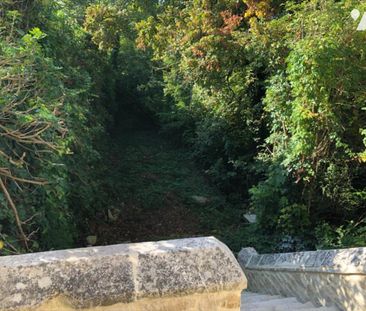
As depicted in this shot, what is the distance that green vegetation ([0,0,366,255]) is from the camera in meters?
4.28

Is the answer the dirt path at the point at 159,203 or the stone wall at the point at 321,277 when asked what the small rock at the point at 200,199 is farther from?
the stone wall at the point at 321,277

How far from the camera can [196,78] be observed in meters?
9.04

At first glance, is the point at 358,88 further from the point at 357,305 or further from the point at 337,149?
the point at 357,305

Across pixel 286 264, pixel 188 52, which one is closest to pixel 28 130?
pixel 286 264

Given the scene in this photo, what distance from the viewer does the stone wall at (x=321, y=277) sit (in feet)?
10.8

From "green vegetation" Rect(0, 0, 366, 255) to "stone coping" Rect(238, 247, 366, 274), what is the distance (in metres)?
1.15

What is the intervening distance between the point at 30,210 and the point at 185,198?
7.03 m

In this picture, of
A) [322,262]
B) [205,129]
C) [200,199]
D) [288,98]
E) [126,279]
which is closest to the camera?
[126,279]

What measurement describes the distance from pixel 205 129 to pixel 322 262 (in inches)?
316

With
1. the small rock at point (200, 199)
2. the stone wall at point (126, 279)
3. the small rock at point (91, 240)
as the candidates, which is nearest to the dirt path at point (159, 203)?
the small rock at point (200, 199)

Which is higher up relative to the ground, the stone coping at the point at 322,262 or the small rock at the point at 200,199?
the stone coping at the point at 322,262

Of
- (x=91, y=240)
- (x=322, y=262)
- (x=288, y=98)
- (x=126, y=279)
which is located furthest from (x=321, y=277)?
(x=91, y=240)

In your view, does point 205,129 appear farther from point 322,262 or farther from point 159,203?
point 322,262

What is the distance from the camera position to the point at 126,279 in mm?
1693
